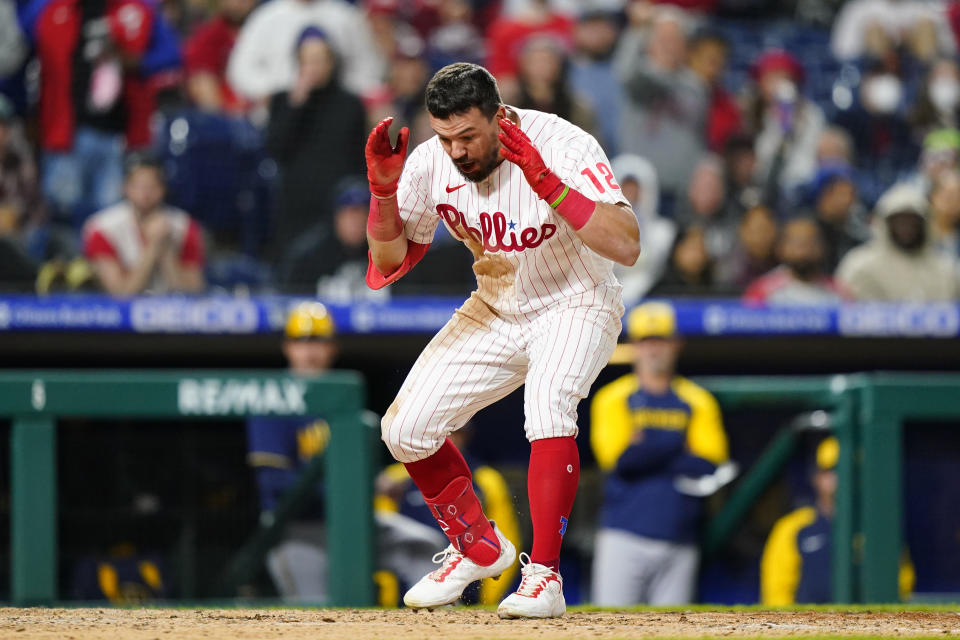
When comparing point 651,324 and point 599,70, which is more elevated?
point 599,70

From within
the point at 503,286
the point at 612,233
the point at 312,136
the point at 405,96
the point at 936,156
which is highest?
the point at 405,96

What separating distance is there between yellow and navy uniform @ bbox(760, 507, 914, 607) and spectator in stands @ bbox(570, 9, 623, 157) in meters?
2.67

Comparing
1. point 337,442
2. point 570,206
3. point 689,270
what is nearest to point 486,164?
point 570,206

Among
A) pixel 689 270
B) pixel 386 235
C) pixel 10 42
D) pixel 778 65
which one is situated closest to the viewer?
pixel 386 235

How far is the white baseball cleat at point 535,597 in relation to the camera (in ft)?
11.1

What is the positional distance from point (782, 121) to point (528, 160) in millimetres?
5161

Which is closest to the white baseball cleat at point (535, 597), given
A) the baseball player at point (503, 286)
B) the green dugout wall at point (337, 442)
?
the baseball player at point (503, 286)

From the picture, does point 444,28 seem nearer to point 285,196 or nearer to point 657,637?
point 285,196

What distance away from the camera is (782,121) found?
8.00m

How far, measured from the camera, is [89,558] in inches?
198

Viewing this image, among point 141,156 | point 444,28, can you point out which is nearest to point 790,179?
point 444,28

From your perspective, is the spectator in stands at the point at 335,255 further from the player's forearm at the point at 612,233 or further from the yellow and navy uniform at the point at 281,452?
the player's forearm at the point at 612,233

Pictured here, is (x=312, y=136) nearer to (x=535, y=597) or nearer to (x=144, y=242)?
(x=144, y=242)

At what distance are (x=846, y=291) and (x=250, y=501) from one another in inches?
133
